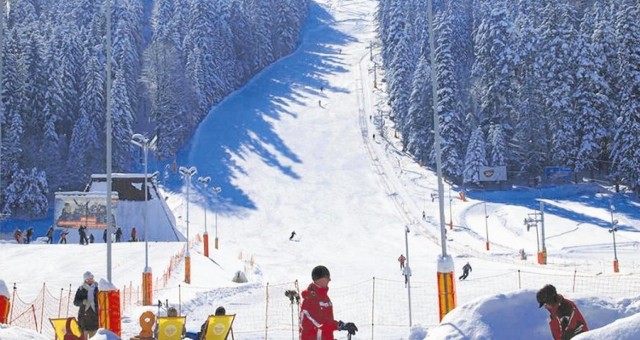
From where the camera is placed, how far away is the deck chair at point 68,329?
36.3 ft

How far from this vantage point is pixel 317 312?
7.59 meters

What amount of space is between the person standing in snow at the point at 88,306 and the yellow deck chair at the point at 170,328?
1197mm

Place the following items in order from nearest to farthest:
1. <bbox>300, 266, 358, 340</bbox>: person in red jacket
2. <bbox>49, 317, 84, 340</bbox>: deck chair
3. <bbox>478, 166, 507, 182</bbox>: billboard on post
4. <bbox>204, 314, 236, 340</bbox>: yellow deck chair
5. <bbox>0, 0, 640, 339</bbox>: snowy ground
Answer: <bbox>300, 266, 358, 340</bbox>: person in red jacket, <bbox>49, 317, 84, 340</bbox>: deck chair, <bbox>204, 314, 236, 340</bbox>: yellow deck chair, <bbox>0, 0, 640, 339</bbox>: snowy ground, <bbox>478, 166, 507, 182</bbox>: billboard on post

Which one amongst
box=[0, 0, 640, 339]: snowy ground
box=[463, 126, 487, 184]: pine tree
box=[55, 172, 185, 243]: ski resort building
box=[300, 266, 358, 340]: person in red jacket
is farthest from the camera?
box=[463, 126, 487, 184]: pine tree

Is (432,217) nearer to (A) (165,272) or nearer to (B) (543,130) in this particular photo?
(B) (543,130)

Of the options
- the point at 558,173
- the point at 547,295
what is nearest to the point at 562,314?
the point at 547,295

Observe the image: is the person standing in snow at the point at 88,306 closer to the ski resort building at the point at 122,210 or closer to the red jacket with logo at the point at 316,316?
the red jacket with logo at the point at 316,316

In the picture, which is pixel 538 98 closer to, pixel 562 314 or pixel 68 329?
pixel 68 329

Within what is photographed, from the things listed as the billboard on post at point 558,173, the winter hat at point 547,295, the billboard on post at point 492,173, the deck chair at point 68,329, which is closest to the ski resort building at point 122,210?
the billboard on post at point 492,173

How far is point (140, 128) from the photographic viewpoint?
8506 centimetres

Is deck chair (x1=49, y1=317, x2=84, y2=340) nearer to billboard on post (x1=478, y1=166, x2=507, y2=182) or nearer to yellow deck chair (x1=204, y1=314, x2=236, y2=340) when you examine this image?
yellow deck chair (x1=204, y1=314, x2=236, y2=340)

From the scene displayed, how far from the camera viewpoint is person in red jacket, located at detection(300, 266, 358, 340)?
7562mm

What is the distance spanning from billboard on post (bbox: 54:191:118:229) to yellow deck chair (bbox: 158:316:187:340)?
34745mm

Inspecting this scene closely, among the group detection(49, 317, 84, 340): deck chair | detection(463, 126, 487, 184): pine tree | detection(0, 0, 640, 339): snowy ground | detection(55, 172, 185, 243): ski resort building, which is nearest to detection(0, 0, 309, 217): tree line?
detection(0, 0, 640, 339): snowy ground
